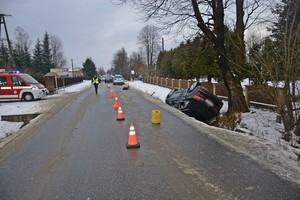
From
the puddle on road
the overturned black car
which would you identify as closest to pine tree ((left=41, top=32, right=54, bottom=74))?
the puddle on road

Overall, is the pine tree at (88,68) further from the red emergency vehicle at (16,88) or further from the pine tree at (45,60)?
the red emergency vehicle at (16,88)

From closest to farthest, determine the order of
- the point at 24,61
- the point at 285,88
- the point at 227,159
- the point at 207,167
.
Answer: the point at 207,167 < the point at 227,159 < the point at 285,88 < the point at 24,61

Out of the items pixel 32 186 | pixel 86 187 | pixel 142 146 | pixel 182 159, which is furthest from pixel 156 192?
pixel 142 146

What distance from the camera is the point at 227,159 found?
18.2 ft

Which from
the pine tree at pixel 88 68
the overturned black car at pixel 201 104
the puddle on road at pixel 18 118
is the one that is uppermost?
the pine tree at pixel 88 68

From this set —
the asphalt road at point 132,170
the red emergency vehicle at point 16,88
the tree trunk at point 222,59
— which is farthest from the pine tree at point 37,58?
the asphalt road at point 132,170

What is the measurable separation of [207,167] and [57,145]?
398 centimetres

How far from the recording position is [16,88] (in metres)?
20.7

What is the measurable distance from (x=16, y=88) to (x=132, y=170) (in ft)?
60.6

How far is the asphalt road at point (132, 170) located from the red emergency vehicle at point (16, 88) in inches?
551

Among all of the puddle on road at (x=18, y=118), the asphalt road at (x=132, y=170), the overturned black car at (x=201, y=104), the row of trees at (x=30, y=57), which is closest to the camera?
the asphalt road at (x=132, y=170)

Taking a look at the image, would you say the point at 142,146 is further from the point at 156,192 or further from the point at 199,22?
the point at 199,22

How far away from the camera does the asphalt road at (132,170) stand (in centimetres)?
412

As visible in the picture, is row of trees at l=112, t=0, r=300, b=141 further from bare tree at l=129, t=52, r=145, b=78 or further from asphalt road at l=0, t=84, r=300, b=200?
bare tree at l=129, t=52, r=145, b=78
